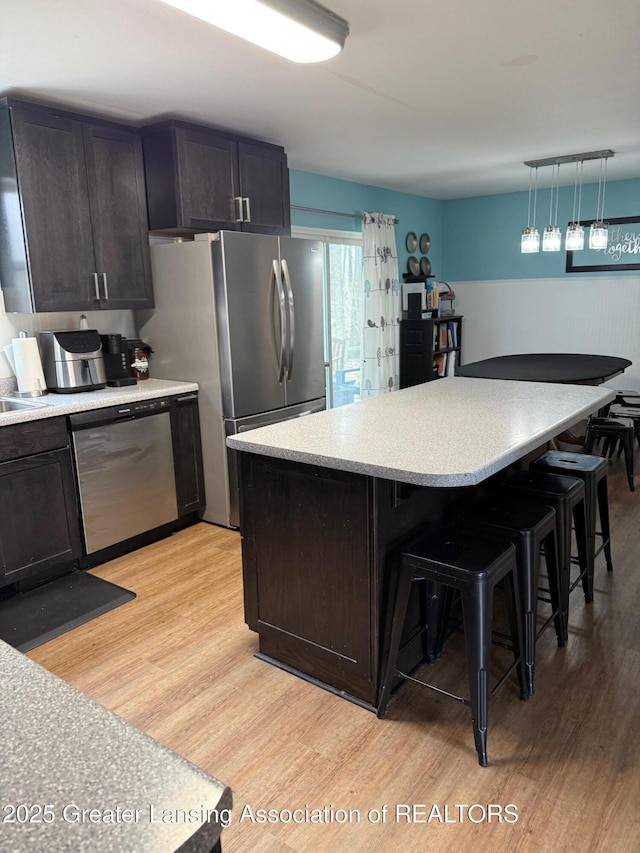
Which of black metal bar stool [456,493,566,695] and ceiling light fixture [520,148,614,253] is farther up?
ceiling light fixture [520,148,614,253]

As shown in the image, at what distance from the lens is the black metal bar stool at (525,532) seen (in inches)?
76.3

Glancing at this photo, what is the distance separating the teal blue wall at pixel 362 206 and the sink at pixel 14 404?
2539 millimetres

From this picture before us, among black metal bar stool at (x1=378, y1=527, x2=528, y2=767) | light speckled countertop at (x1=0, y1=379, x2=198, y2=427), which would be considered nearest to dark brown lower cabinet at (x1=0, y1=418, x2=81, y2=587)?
light speckled countertop at (x1=0, y1=379, x2=198, y2=427)

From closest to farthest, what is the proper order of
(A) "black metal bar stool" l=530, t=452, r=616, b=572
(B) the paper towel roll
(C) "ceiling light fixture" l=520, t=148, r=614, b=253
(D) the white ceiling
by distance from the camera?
(D) the white ceiling → (A) "black metal bar stool" l=530, t=452, r=616, b=572 → (B) the paper towel roll → (C) "ceiling light fixture" l=520, t=148, r=614, b=253

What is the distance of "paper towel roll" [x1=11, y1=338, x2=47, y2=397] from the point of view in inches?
121

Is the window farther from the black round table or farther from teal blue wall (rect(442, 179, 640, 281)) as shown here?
teal blue wall (rect(442, 179, 640, 281))

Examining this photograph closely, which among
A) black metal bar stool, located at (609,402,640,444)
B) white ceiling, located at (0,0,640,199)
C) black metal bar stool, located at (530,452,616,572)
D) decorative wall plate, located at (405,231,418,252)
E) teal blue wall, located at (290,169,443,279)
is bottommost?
black metal bar stool, located at (609,402,640,444)

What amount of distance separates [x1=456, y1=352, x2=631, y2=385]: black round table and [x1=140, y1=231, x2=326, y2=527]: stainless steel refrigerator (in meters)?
1.48

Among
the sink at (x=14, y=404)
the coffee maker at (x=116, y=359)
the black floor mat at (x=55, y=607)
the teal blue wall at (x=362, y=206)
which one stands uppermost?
the teal blue wall at (x=362, y=206)

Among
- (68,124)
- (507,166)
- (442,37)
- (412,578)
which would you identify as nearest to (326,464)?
(412,578)

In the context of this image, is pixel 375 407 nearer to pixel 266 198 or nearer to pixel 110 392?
pixel 110 392

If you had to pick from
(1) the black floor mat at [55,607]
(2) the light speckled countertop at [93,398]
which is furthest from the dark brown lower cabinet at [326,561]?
(2) the light speckled countertop at [93,398]

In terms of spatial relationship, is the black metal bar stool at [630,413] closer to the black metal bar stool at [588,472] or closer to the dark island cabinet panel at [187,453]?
the black metal bar stool at [588,472]

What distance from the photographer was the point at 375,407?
8.31 feet
